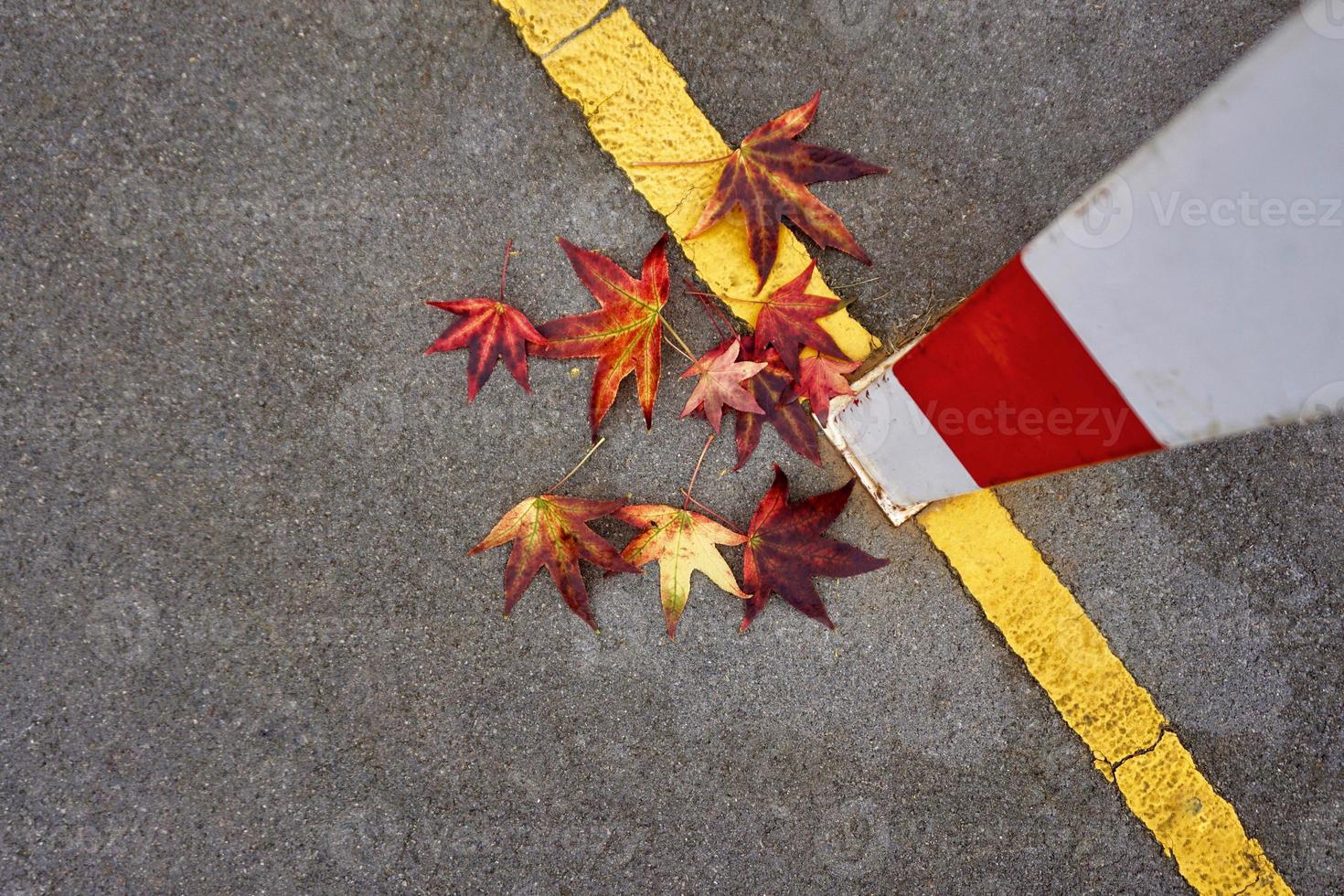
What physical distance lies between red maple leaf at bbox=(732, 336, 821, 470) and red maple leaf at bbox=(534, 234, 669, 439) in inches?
8.6

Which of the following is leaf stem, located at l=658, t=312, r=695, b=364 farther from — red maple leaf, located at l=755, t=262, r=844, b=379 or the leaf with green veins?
the leaf with green veins

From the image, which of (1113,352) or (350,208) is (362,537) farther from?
(1113,352)

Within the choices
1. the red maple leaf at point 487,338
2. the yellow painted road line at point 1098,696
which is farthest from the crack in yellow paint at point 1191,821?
the red maple leaf at point 487,338

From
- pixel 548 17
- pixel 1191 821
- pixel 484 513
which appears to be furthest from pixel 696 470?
pixel 1191 821

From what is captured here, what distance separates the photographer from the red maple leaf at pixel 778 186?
1.69 m

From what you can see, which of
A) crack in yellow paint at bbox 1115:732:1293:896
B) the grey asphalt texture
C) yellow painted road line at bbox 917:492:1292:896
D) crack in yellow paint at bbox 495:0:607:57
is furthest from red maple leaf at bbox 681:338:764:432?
crack in yellow paint at bbox 1115:732:1293:896

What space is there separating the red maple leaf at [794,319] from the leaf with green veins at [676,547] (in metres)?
0.39

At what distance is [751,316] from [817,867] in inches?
51.0

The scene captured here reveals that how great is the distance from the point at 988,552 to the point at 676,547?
0.74 m

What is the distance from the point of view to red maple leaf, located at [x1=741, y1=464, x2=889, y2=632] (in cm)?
173

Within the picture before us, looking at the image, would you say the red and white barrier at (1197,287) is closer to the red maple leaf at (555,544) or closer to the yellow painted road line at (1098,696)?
the yellow painted road line at (1098,696)

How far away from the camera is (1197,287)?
88cm

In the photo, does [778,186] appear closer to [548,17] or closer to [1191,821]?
[548,17]

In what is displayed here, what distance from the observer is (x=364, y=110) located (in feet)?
5.53
